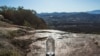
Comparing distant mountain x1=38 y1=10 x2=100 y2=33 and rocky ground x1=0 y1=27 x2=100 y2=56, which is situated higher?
rocky ground x1=0 y1=27 x2=100 y2=56

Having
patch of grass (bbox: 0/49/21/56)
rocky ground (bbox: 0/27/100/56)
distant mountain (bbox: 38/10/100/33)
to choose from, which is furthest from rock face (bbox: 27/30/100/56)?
distant mountain (bbox: 38/10/100/33)

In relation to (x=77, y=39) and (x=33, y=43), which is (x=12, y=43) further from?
(x=77, y=39)

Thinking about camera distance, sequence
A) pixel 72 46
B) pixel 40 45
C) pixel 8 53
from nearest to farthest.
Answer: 1. pixel 8 53
2. pixel 72 46
3. pixel 40 45

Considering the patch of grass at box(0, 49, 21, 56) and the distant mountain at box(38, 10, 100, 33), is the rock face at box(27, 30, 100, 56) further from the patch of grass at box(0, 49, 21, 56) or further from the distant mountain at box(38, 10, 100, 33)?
the distant mountain at box(38, 10, 100, 33)

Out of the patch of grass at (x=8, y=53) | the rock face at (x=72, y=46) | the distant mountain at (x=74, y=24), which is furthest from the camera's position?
the distant mountain at (x=74, y=24)

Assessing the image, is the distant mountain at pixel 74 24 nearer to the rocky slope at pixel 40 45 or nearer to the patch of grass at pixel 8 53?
the rocky slope at pixel 40 45

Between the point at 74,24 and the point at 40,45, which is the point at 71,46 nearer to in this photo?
the point at 40,45

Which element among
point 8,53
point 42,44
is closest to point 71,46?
point 42,44

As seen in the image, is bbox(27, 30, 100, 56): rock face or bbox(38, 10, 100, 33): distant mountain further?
bbox(38, 10, 100, 33): distant mountain

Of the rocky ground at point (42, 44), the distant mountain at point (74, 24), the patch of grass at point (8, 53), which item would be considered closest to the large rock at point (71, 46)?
the rocky ground at point (42, 44)

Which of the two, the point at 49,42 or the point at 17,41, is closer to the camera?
the point at 49,42

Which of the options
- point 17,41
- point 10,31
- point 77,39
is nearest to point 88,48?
point 77,39
